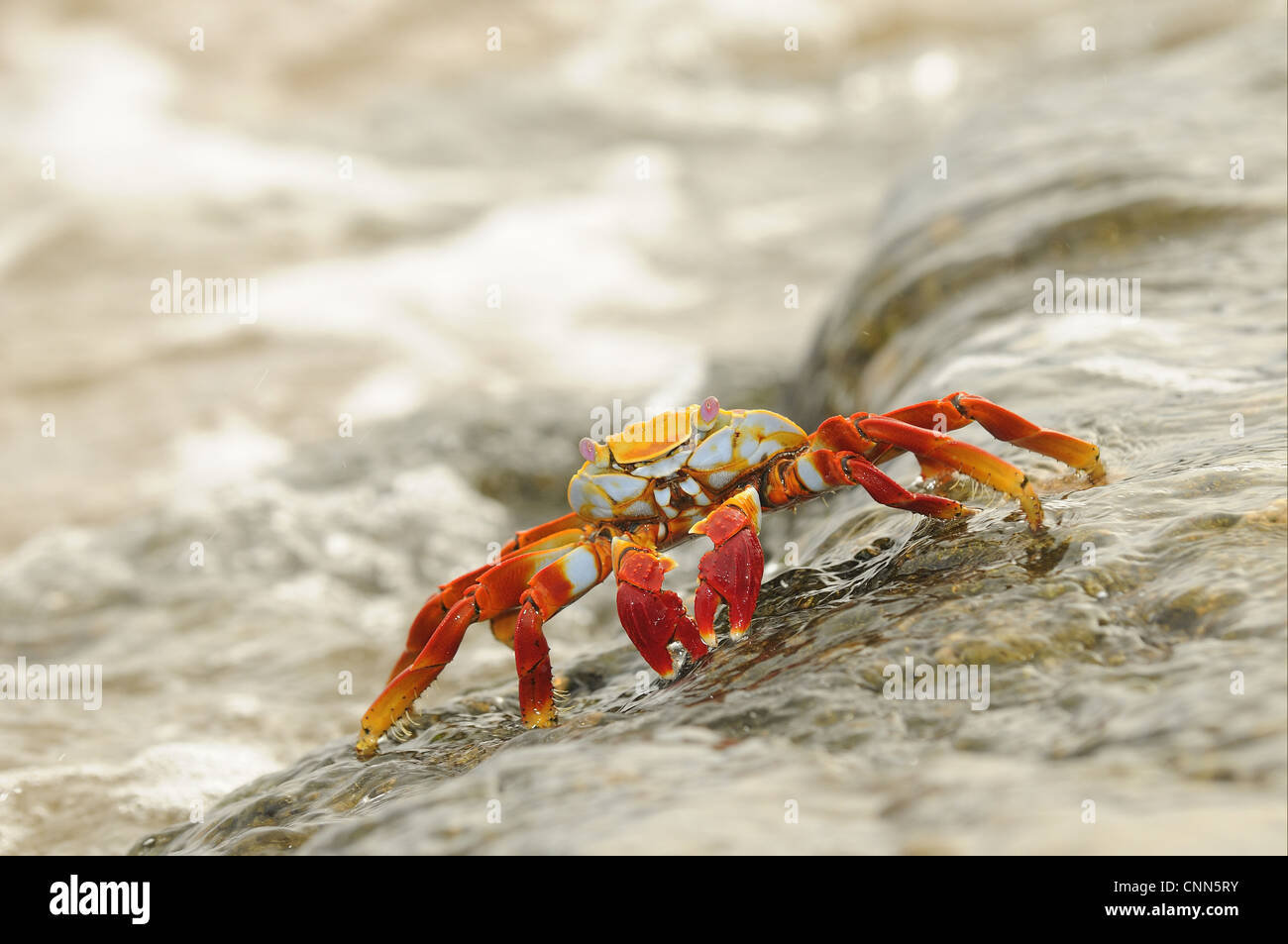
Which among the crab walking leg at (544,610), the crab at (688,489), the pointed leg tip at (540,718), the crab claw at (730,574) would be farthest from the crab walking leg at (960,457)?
the pointed leg tip at (540,718)

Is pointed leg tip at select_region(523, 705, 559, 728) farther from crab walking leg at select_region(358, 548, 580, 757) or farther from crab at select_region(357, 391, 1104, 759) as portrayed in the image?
crab walking leg at select_region(358, 548, 580, 757)

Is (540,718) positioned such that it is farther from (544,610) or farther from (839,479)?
(839,479)

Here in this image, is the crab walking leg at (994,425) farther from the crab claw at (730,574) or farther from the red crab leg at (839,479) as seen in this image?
the crab claw at (730,574)

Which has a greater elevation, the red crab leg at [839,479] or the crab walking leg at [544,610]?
the red crab leg at [839,479]

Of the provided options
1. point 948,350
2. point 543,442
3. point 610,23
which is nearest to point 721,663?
point 948,350

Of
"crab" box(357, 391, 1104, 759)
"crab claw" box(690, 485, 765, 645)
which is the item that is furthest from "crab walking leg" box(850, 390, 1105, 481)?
"crab claw" box(690, 485, 765, 645)

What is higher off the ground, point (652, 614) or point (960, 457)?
point (960, 457)

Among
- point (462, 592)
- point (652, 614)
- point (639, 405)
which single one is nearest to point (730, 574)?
point (652, 614)
